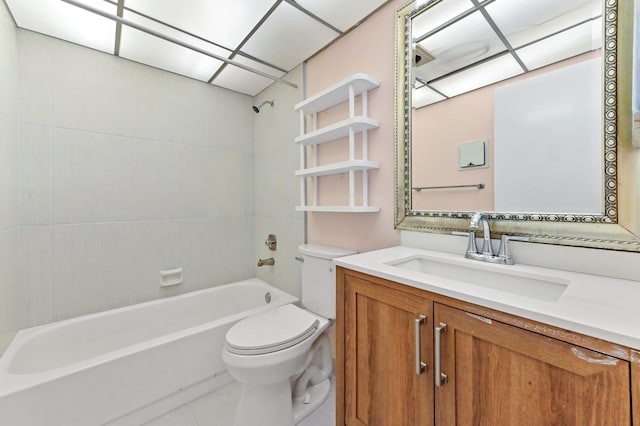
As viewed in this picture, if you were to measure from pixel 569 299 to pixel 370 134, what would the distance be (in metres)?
1.14

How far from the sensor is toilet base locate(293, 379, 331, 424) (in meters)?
1.38

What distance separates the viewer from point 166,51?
179cm

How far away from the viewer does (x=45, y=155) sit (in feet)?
5.29

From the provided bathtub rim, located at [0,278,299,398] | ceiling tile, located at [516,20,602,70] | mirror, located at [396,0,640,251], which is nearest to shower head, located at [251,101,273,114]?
mirror, located at [396,0,640,251]

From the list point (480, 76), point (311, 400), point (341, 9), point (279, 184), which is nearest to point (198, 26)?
point (341, 9)

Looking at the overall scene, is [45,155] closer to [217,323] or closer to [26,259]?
[26,259]

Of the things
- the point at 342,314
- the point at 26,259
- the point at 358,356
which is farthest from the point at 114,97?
the point at 358,356

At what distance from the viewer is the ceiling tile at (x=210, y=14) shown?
1382 mm

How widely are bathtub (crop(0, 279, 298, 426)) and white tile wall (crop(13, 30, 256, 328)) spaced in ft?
0.47

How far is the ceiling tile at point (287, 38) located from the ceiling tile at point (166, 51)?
285 millimetres

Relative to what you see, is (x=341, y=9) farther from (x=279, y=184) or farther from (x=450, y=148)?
(x=279, y=184)

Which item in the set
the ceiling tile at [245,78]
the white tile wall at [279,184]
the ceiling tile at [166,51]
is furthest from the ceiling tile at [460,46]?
the ceiling tile at [166,51]

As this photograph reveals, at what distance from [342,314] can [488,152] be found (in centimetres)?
90

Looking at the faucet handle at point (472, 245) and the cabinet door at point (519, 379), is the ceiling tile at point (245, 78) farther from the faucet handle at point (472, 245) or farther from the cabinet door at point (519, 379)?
the cabinet door at point (519, 379)
